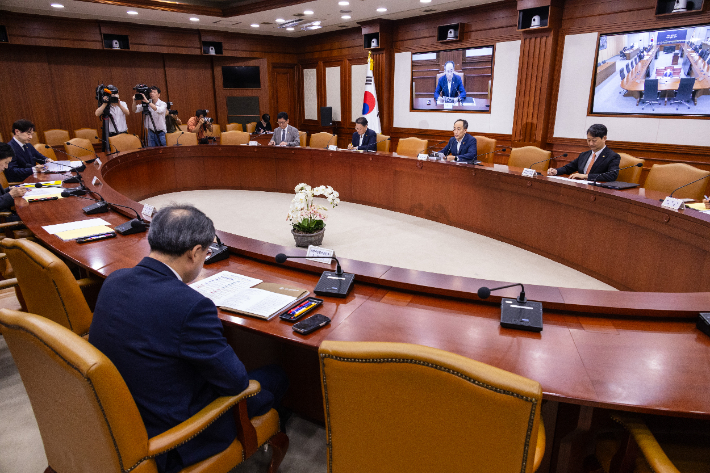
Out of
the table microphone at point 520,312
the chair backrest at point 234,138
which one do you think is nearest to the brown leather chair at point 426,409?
the table microphone at point 520,312

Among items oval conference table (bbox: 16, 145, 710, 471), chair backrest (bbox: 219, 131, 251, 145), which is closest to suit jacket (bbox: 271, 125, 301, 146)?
chair backrest (bbox: 219, 131, 251, 145)

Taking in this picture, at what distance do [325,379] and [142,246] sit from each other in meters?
1.73

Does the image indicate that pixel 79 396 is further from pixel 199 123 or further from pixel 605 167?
pixel 199 123

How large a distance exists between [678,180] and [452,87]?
4.23 meters

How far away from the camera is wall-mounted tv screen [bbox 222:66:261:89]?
9516mm

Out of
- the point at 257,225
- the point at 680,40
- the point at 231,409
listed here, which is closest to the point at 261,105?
the point at 257,225

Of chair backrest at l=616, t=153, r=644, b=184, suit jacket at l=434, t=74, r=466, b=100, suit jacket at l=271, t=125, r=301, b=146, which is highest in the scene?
suit jacket at l=434, t=74, r=466, b=100

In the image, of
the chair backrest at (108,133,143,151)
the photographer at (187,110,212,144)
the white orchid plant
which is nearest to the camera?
the white orchid plant

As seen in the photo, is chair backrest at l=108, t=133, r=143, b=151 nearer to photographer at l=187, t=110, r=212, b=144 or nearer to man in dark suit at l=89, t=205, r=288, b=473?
photographer at l=187, t=110, r=212, b=144

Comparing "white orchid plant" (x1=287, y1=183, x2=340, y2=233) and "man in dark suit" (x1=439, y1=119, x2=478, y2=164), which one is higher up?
"man in dark suit" (x1=439, y1=119, x2=478, y2=164)

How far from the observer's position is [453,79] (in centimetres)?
718

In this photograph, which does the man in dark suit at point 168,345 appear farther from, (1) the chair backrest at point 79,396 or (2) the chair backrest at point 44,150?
(2) the chair backrest at point 44,150

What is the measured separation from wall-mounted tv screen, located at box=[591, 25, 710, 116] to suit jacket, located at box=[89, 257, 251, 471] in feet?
18.6

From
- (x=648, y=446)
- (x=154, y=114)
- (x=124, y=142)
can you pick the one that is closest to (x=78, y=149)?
(x=124, y=142)
